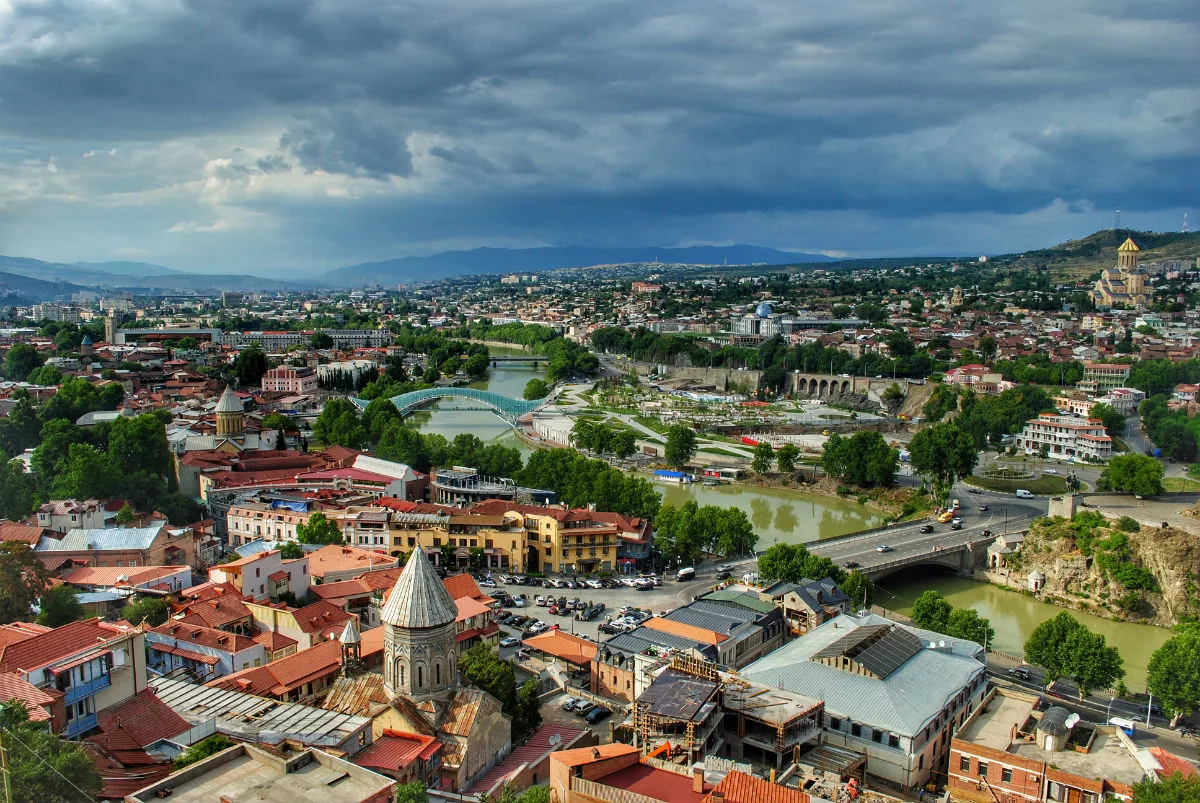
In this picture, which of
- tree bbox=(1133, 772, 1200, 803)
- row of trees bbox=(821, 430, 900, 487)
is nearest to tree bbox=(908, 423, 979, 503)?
row of trees bbox=(821, 430, 900, 487)

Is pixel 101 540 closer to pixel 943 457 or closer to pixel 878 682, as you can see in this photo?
pixel 878 682

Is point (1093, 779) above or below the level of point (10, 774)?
below

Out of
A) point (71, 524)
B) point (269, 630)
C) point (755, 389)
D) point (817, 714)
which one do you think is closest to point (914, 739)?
point (817, 714)

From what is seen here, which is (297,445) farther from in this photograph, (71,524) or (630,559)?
(630,559)

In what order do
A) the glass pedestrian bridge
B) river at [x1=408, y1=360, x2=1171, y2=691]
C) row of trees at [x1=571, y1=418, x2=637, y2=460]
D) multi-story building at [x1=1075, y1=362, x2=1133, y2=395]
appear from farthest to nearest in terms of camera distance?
the glass pedestrian bridge, multi-story building at [x1=1075, y1=362, x2=1133, y2=395], row of trees at [x1=571, y1=418, x2=637, y2=460], river at [x1=408, y1=360, x2=1171, y2=691]

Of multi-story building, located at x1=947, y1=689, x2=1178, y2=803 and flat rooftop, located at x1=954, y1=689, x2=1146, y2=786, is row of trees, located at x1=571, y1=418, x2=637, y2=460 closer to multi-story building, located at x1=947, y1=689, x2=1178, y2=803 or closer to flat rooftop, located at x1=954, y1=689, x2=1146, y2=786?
flat rooftop, located at x1=954, y1=689, x2=1146, y2=786

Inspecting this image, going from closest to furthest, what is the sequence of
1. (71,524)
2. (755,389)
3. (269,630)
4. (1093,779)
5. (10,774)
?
(10,774)
(1093,779)
(269,630)
(71,524)
(755,389)

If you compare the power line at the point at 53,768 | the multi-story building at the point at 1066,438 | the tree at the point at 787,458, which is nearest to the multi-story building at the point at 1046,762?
the power line at the point at 53,768
